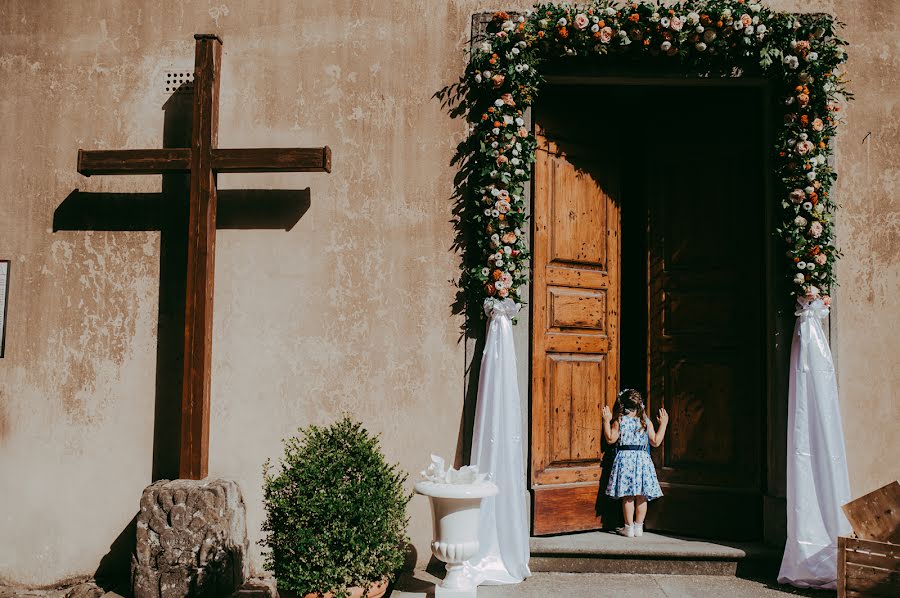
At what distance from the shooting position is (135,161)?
5.36 metres

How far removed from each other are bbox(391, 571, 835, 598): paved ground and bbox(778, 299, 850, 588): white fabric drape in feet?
0.62

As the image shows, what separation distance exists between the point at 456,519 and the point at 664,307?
8.08 ft

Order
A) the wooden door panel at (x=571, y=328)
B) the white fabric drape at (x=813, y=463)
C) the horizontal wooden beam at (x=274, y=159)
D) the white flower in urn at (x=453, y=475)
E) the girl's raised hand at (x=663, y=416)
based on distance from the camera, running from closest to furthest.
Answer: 1. the white flower in urn at (x=453, y=475)
2. the white fabric drape at (x=813, y=463)
3. the horizontal wooden beam at (x=274, y=159)
4. the wooden door panel at (x=571, y=328)
5. the girl's raised hand at (x=663, y=416)

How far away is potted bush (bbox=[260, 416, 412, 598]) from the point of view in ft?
14.1

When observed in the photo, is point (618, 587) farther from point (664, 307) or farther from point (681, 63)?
point (681, 63)

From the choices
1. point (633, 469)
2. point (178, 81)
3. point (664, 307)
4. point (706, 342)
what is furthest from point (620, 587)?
point (178, 81)

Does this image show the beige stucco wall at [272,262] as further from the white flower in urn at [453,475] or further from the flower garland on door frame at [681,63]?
the white flower in urn at [453,475]

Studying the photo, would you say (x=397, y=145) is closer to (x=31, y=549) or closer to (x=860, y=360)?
(x=860, y=360)

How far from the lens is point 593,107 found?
593 centimetres

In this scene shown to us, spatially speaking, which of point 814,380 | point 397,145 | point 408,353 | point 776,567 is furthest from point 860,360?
point 397,145

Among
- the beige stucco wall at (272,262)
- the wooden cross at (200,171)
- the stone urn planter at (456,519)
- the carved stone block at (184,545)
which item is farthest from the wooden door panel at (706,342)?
the carved stone block at (184,545)

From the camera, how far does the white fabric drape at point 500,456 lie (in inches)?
194

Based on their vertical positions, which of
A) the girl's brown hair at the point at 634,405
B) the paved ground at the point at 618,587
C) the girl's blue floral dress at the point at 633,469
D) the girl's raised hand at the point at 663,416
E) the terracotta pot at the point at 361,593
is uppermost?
the girl's brown hair at the point at 634,405

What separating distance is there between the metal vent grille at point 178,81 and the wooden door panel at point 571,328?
250 centimetres
